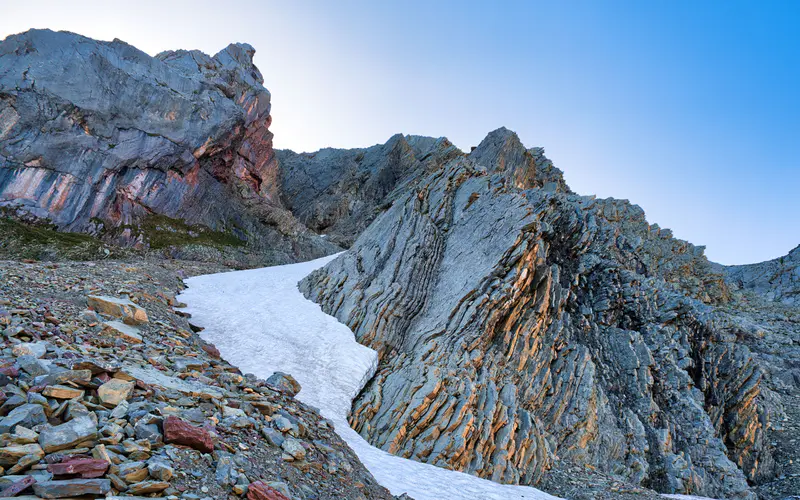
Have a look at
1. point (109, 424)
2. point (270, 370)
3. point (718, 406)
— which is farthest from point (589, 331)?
point (109, 424)

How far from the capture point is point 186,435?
22.4 ft

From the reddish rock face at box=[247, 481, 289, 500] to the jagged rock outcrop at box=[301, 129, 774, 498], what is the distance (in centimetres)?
1157

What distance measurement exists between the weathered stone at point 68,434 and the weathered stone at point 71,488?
28.1 inches

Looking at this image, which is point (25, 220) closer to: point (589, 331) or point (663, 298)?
point (589, 331)

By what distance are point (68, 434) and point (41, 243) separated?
52129mm

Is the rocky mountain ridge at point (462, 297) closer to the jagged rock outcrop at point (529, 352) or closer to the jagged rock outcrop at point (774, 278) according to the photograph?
the jagged rock outcrop at point (529, 352)

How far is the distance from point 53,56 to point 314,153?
5859 centimetres

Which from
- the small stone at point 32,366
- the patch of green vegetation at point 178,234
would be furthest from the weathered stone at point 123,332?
the patch of green vegetation at point 178,234

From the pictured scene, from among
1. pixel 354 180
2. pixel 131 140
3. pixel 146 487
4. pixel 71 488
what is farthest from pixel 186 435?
pixel 354 180

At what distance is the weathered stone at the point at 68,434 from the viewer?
543 centimetres

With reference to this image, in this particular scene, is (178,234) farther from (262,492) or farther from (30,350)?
(262,492)

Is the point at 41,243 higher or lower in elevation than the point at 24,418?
lower

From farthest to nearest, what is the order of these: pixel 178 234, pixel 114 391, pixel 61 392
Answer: pixel 178 234, pixel 114 391, pixel 61 392

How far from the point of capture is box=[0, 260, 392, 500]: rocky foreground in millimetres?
5332
